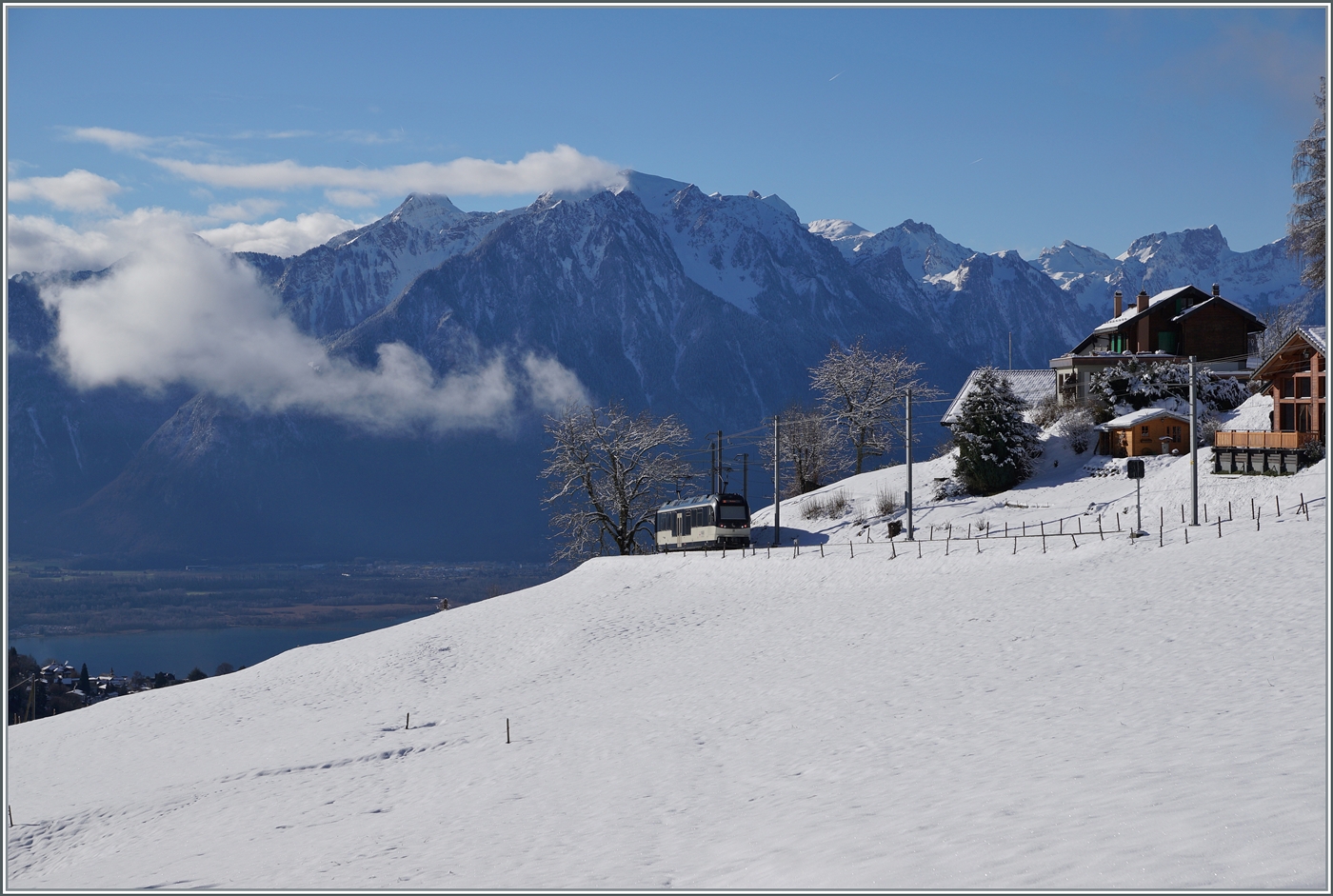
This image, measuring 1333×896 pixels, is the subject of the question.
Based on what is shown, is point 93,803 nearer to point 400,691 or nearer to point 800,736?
point 400,691

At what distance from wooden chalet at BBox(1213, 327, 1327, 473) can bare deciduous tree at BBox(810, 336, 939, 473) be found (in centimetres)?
2722

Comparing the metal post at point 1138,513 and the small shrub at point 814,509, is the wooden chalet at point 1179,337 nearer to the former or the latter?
the small shrub at point 814,509

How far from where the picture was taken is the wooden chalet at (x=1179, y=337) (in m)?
74.0

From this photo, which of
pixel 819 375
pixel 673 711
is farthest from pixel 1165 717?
pixel 819 375

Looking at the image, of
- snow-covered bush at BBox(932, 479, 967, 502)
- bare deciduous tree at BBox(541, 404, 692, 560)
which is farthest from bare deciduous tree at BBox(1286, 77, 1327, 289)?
bare deciduous tree at BBox(541, 404, 692, 560)

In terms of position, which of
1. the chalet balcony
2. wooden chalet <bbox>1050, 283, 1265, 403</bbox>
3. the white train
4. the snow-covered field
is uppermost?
wooden chalet <bbox>1050, 283, 1265, 403</bbox>

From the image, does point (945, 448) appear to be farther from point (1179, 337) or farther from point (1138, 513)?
point (1138, 513)

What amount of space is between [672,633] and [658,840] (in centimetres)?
2234

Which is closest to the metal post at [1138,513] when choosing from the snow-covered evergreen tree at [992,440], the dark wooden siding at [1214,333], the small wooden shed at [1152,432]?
the small wooden shed at [1152,432]

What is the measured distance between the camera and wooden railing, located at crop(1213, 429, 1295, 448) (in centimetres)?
4897

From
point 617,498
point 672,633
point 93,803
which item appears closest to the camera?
point 93,803

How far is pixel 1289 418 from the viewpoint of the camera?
176ft

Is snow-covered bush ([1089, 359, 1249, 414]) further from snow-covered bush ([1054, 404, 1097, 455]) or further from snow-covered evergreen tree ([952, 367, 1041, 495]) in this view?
snow-covered evergreen tree ([952, 367, 1041, 495])

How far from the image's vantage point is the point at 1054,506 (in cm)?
5519
